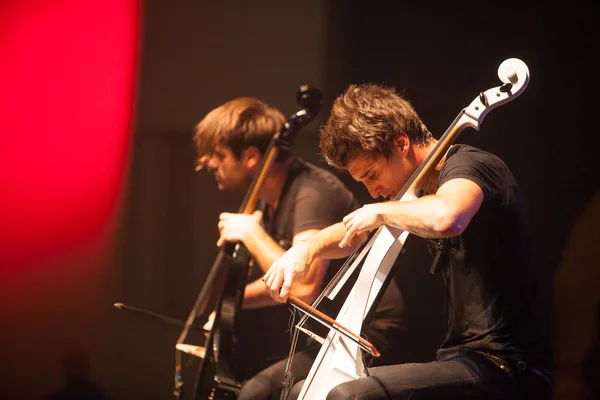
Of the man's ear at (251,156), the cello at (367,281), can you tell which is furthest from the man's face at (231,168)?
the cello at (367,281)

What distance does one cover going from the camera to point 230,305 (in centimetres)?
252

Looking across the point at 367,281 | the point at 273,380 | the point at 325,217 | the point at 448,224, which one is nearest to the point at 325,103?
the point at 325,217

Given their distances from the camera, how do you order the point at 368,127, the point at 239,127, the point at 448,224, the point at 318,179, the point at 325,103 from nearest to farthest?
the point at 448,224 → the point at 368,127 → the point at 318,179 → the point at 239,127 → the point at 325,103

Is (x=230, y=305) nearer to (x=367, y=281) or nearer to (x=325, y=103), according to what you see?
(x=367, y=281)

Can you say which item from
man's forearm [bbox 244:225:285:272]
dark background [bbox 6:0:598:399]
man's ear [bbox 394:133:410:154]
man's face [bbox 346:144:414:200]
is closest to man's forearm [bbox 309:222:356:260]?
man's face [bbox 346:144:414:200]

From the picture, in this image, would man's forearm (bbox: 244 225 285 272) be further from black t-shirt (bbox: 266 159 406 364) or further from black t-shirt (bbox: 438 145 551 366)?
black t-shirt (bbox: 438 145 551 366)

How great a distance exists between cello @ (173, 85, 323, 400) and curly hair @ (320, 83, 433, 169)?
521 mm

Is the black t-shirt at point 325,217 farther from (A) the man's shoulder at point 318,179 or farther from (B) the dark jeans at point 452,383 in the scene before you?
(B) the dark jeans at point 452,383

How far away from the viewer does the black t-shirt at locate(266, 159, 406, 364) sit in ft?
8.00

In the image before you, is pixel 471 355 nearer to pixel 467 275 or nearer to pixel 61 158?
pixel 467 275

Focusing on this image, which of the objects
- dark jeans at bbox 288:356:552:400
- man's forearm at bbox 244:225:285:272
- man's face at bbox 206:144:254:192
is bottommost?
dark jeans at bbox 288:356:552:400

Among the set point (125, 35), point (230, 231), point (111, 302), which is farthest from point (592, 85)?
point (111, 302)

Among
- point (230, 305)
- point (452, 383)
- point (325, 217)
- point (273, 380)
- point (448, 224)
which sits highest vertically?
point (448, 224)

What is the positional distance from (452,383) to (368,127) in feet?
2.47
